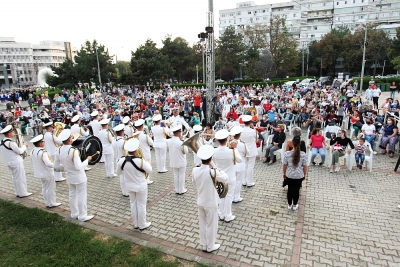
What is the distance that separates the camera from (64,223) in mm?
5988

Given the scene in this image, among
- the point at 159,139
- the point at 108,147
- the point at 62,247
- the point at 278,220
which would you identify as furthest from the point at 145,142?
the point at 278,220

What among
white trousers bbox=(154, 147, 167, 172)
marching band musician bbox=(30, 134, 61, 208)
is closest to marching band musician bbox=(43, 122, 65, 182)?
marching band musician bbox=(30, 134, 61, 208)

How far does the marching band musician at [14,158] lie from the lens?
23.4ft

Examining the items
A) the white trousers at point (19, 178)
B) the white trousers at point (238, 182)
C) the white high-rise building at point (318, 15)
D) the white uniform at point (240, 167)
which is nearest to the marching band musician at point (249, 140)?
the white uniform at point (240, 167)

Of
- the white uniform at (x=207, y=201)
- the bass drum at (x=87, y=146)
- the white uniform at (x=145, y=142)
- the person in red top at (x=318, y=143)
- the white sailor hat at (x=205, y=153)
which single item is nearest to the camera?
the white sailor hat at (x=205, y=153)

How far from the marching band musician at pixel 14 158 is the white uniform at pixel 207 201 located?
5330mm

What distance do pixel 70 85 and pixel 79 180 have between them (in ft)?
122

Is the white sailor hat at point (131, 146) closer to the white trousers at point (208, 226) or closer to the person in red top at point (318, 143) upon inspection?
the white trousers at point (208, 226)

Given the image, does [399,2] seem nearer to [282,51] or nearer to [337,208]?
[282,51]

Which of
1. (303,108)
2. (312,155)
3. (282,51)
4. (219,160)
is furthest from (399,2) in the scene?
(219,160)

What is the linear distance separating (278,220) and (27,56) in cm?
12466

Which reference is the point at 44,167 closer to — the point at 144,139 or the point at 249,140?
the point at 144,139

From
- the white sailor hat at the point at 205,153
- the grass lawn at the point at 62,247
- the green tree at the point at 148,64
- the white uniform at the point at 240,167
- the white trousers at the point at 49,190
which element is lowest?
the grass lawn at the point at 62,247

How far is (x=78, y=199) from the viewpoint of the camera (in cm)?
610
